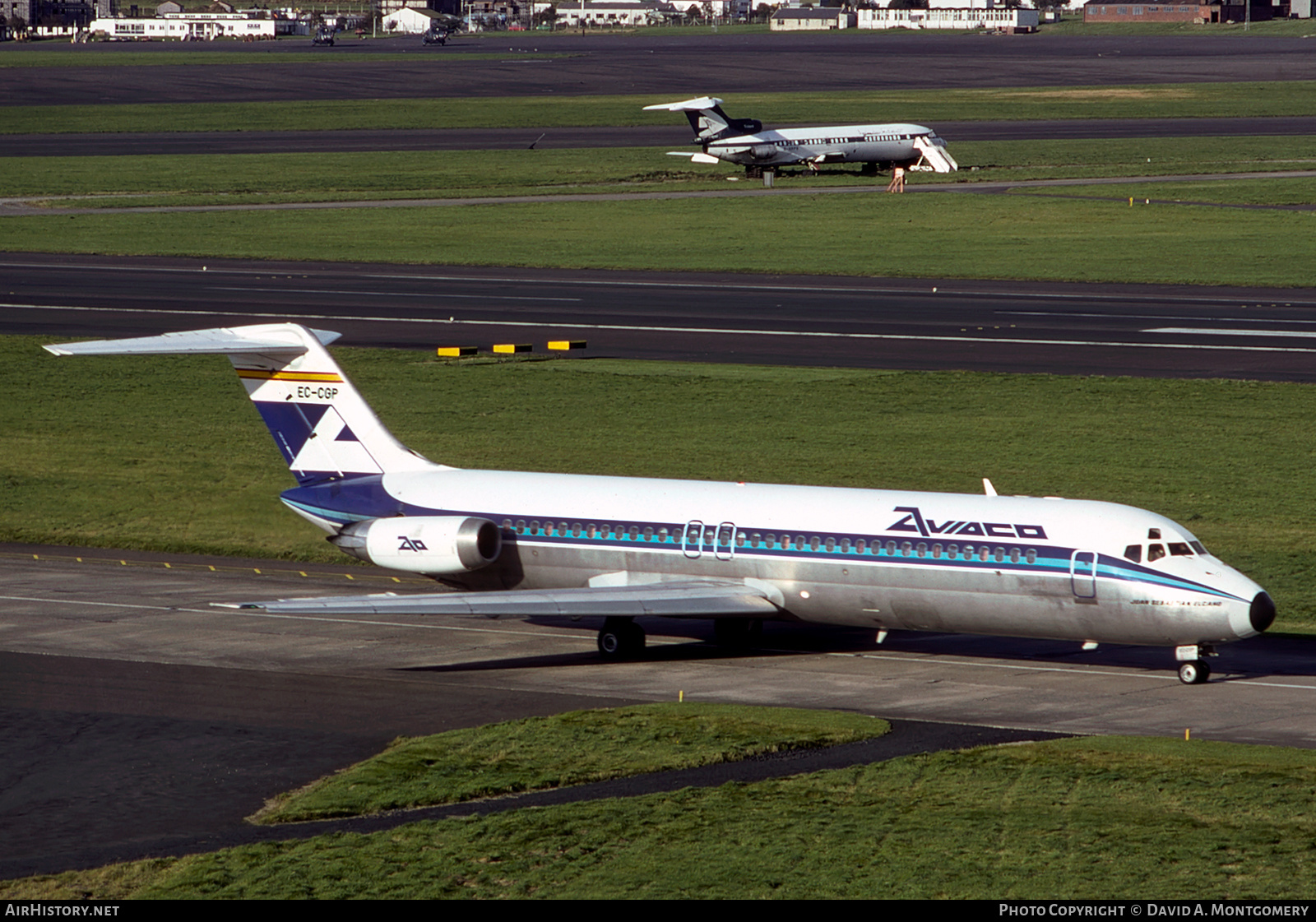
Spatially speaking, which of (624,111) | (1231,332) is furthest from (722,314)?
(624,111)

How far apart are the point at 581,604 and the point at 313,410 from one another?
893 centimetres

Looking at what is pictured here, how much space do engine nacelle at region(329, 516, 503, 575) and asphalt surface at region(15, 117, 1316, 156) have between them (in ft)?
387

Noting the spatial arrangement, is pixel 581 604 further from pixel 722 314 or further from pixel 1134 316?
pixel 1134 316

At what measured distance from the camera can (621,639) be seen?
121 ft

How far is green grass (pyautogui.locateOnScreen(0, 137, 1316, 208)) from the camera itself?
126m

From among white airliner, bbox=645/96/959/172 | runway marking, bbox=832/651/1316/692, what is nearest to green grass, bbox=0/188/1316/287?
white airliner, bbox=645/96/959/172

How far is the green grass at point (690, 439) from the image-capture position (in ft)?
162

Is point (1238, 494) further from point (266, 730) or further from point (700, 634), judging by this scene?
point (266, 730)

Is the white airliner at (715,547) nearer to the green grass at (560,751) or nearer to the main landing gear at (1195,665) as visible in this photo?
the main landing gear at (1195,665)

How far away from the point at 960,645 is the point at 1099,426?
808 inches

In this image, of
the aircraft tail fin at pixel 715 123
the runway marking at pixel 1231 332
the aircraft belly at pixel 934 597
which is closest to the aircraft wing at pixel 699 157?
the aircraft tail fin at pixel 715 123

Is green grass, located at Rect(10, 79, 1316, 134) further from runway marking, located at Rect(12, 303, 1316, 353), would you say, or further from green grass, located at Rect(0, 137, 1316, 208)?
runway marking, located at Rect(12, 303, 1316, 353)

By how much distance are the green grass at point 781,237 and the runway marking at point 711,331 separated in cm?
1769

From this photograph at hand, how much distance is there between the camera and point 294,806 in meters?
27.0
